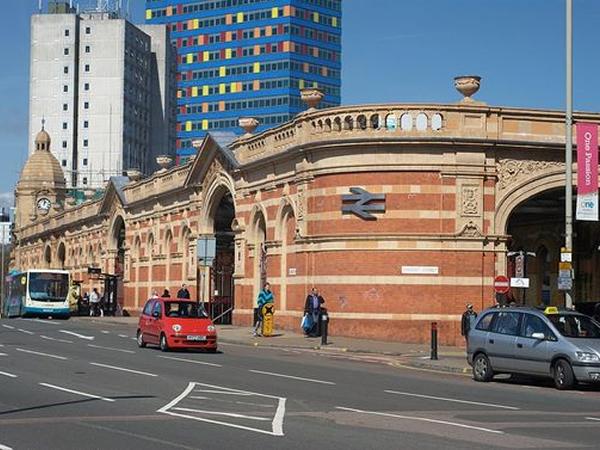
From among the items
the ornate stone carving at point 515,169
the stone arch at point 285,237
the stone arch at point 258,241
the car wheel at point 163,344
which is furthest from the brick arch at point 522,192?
the car wheel at point 163,344

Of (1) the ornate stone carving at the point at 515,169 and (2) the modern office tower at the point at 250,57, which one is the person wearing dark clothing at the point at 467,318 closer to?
(1) the ornate stone carving at the point at 515,169

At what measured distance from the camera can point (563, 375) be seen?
2158 cm

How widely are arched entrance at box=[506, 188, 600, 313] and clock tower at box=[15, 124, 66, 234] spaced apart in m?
79.2

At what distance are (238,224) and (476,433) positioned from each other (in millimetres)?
35356

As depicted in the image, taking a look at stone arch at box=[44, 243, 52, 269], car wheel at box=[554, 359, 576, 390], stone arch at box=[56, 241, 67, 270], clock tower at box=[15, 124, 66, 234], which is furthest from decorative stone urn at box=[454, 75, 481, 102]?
clock tower at box=[15, 124, 66, 234]

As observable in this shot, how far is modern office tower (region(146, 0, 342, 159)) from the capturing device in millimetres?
142500

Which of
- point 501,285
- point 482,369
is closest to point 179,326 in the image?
point 501,285

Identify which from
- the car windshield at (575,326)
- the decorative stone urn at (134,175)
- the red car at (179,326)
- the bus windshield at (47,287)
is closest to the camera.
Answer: the car windshield at (575,326)

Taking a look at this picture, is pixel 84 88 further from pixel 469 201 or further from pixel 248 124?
pixel 469 201

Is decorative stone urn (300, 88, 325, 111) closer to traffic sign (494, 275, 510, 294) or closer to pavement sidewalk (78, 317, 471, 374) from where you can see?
pavement sidewalk (78, 317, 471, 374)

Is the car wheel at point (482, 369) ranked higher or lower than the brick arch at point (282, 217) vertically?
lower

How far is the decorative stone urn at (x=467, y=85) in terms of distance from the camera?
3794 centimetres

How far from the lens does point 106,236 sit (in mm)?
77000

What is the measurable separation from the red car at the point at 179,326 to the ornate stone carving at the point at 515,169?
11.9 metres
